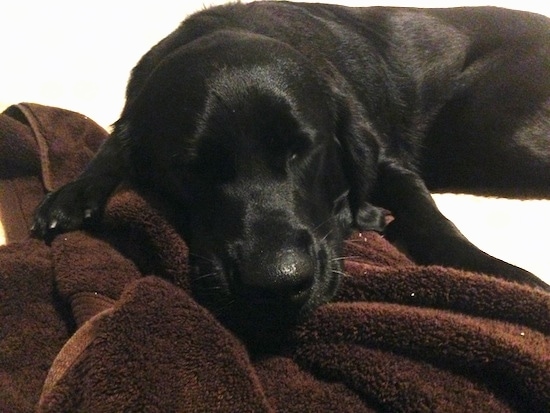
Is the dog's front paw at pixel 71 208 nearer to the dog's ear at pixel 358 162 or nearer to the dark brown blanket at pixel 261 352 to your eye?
the dark brown blanket at pixel 261 352

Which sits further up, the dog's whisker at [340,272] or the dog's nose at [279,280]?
the dog's nose at [279,280]

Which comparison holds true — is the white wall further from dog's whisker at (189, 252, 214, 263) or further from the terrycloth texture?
dog's whisker at (189, 252, 214, 263)

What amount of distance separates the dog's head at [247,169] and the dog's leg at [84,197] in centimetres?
8

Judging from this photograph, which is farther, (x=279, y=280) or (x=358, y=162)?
(x=358, y=162)

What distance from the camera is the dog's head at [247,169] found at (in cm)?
94

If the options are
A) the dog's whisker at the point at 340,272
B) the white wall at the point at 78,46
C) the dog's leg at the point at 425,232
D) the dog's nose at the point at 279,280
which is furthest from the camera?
the white wall at the point at 78,46

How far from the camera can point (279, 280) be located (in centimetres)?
90

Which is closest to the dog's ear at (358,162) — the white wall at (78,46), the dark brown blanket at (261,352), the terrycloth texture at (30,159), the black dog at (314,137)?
the black dog at (314,137)

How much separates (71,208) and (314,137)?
482 mm

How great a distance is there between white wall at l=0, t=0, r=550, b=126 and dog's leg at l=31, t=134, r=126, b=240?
1.04m

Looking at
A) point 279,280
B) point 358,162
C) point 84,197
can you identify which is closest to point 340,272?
point 279,280

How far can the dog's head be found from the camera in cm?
94

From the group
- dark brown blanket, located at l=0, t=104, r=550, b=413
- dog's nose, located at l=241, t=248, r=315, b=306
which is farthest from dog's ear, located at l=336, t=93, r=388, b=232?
dog's nose, located at l=241, t=248, r=315, b=306

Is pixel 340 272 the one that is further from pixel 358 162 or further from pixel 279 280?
pixel 358 162
